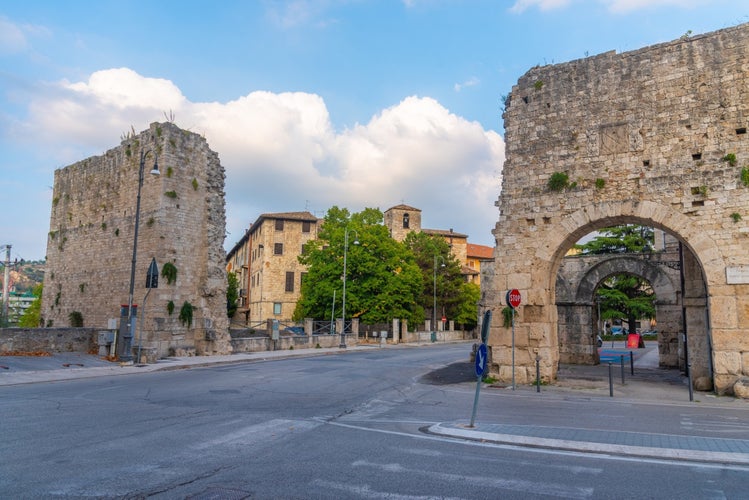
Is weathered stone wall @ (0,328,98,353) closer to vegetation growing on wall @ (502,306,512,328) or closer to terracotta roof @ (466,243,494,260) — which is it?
vegetation growing on wall @ (502,306,512,328)

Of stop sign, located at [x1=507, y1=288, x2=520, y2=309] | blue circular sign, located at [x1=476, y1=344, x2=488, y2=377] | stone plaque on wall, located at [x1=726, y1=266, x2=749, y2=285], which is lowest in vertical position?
blue circular sign, located at [x1=476, y1=344, x2=488, y2=377]

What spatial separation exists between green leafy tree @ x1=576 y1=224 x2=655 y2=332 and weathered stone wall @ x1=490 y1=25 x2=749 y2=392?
28.6 metres

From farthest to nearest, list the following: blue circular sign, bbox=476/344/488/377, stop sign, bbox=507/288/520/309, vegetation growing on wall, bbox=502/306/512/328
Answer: vegetation growing on wall, bbox=502/306/512/328 < stop sign, bbox=507/288/520/309 < blue circular sign, bbox=476/344/488/377

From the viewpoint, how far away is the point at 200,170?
25.2m

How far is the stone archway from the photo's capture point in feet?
71.8

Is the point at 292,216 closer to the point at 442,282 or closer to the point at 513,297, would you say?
the point at 442,282

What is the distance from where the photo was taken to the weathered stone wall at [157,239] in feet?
76.5

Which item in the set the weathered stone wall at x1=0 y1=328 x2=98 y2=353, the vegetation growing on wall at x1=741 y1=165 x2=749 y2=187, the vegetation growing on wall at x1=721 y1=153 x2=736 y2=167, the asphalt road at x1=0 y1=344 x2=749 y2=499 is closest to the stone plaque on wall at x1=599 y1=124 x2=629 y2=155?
the vegetation growing on wall at x1=721 y1=153 x2=736 y2=167

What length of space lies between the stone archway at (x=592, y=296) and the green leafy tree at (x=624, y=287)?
21.2 metres

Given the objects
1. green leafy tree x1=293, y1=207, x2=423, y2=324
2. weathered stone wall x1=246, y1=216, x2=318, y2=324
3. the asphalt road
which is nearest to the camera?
the asphalt road

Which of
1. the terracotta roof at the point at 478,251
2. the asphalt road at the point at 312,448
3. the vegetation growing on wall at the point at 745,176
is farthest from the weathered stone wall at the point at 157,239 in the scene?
the terracotta roof at the point at 478,251

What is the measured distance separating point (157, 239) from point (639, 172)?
1938 centimetres

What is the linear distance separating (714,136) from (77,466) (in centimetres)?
1566

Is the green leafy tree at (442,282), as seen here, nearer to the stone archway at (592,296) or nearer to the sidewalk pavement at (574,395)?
the stone archway at (592,296)
